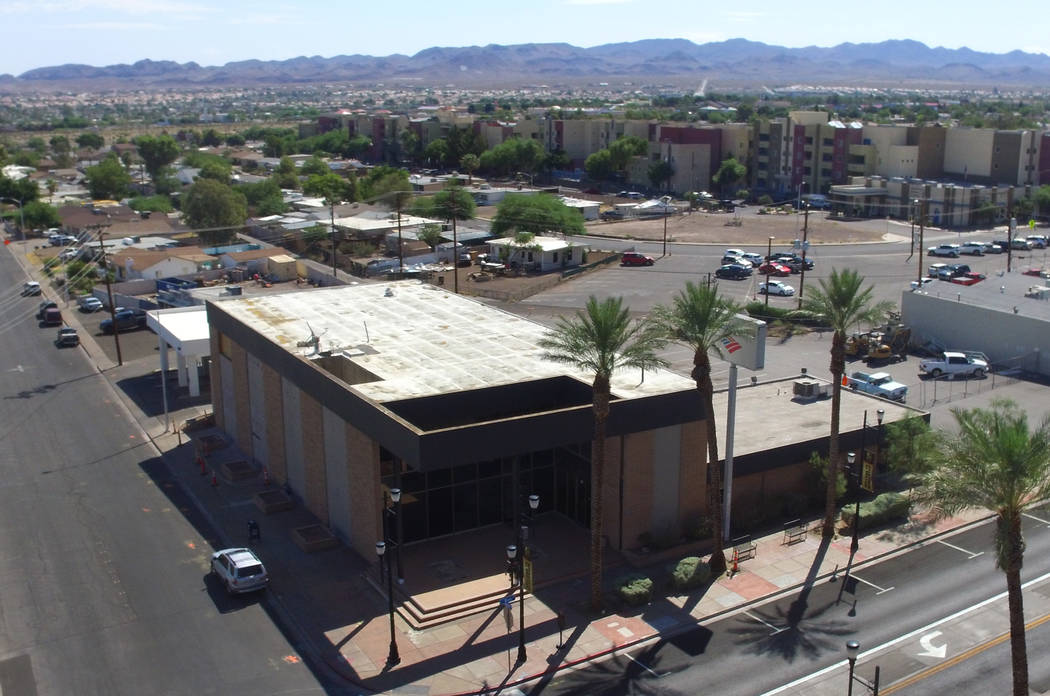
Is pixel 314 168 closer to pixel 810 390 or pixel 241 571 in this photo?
pixel 810 390

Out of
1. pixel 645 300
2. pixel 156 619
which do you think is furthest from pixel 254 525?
pixel 645 300

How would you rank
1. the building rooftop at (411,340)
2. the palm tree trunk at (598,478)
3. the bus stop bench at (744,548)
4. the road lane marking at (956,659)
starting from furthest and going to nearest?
the building rooftop at (411,340)
the bus stop bench at (744,548)
the palm tree trunk at (598,478)
the road lane marking at (956,659)

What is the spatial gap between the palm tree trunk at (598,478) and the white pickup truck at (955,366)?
103ft

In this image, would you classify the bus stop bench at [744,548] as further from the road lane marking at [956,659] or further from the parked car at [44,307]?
the parked car at [44,307]

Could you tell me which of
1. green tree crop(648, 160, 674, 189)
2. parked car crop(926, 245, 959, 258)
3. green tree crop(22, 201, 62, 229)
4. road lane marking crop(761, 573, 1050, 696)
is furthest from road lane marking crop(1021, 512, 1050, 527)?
green tree crop(648, 160, 674, 189)

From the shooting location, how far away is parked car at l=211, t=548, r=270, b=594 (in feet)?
98.2

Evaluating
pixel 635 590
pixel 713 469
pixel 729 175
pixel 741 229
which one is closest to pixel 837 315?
pixel 713 469

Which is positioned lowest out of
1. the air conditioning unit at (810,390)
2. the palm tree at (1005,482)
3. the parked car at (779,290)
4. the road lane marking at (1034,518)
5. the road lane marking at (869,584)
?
the road lane marking at (869,584)

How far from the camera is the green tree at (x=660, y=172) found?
141 meters

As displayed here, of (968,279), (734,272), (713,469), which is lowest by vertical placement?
(734,272)

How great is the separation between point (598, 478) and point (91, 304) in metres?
56.8

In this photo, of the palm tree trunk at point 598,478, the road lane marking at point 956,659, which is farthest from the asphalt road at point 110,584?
the road lane marking at point 956,659

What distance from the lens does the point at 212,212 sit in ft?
323

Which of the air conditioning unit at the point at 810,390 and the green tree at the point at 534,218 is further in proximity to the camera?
the green tree at the point at 534,218
